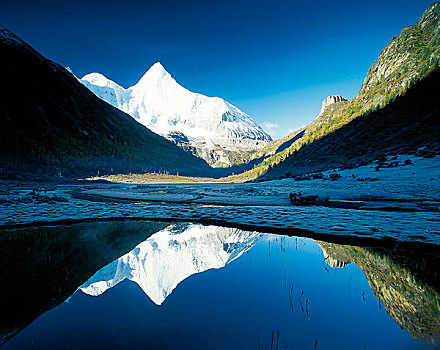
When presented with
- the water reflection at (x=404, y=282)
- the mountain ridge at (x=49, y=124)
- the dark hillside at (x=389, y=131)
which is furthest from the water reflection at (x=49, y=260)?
the mountain ridge at (x=49, y=124)

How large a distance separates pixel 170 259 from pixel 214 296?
7.10ft

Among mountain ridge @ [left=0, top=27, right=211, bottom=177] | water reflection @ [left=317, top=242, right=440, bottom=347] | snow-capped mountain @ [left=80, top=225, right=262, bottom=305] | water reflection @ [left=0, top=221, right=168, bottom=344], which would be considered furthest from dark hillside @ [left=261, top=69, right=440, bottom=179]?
mountain ridge @ [left=0, top=27, right=211, bottom=177]

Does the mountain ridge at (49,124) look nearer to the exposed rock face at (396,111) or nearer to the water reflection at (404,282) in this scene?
the water reflection at (404,282)

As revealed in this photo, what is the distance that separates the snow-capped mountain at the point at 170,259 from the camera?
4086 mm

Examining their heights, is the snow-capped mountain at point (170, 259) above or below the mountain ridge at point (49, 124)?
below

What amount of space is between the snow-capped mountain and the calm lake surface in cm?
3

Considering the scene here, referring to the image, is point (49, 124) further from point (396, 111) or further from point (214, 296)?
point (396, 111)

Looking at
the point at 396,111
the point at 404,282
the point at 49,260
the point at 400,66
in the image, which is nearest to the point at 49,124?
the point at 49,260

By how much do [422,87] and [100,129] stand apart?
16731cm

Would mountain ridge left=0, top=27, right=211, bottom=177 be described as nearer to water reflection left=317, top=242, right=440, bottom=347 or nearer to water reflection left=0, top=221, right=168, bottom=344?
water reflection left=0, top=221, right=168, bottom=344

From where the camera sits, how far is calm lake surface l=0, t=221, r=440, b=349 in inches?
101

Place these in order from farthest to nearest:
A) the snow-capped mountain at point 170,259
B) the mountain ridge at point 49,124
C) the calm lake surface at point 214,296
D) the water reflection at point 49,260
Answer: the mountain ridge at point 49,124 → the snow-capped mountain at point 170,259 → the water reflection at point 49,260 → the calm lake surface at point 214,296

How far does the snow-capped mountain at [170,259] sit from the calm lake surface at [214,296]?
0.03 m

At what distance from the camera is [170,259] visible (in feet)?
17.9
